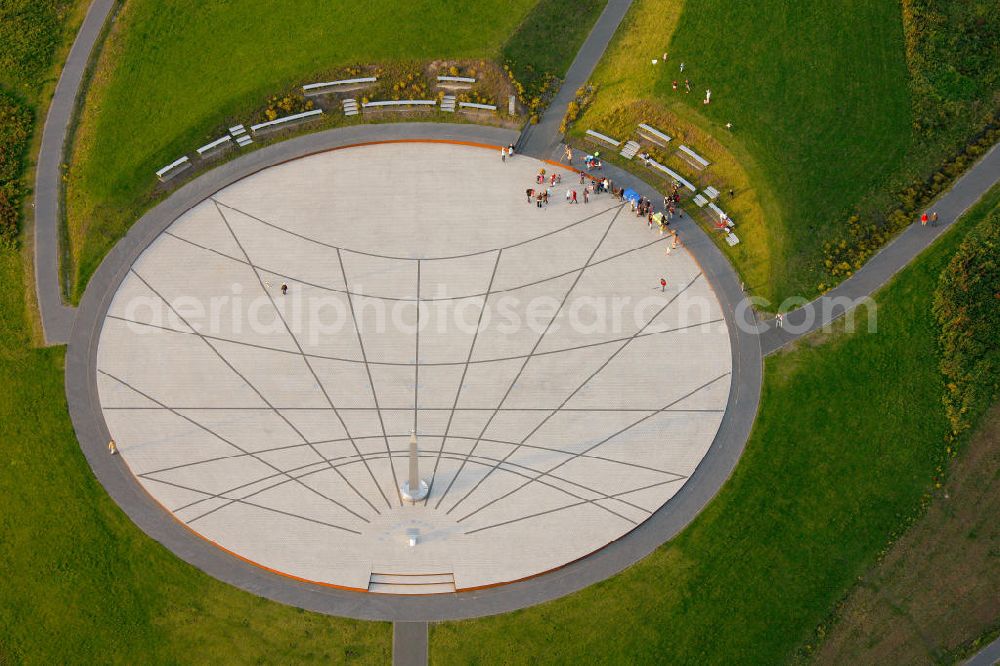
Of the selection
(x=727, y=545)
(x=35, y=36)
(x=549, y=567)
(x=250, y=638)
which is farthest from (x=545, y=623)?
(x=35, y=36)

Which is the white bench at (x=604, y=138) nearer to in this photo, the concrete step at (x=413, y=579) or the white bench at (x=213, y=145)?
the white bench at (x=213, y=145)

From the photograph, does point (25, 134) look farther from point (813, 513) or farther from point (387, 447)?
point (813, 513)

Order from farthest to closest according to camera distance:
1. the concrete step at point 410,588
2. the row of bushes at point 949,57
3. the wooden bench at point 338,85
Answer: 1. the wooden bench at point 338,85
2. the row of bushes at point 949,57
3. the concrete step at point 410,588

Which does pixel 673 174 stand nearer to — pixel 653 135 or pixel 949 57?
pixel 653 135

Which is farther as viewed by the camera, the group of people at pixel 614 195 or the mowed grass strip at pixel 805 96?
the group of people at pixel 614 195

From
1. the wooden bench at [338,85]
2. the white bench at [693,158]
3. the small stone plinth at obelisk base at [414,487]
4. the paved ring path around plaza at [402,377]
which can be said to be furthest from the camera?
the wooden bench at [338,85]

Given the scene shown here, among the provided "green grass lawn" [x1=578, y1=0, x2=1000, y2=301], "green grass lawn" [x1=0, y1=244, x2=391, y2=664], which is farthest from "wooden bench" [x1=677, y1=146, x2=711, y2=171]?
"green grass lawn" [x1=0, y1=244, x2=391, y2=664]

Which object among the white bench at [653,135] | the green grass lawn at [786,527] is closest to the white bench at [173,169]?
the white bench at [653,135]

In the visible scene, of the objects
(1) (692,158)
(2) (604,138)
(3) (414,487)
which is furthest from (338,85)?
(3) (414,487)
